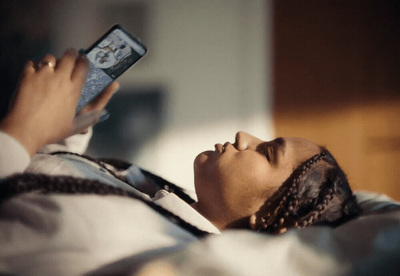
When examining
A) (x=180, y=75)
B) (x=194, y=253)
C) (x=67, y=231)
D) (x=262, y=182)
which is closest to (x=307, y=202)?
(x=262, y=182)

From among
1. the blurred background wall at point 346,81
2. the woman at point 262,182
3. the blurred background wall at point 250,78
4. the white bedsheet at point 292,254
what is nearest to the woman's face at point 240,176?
the woman at point 262,182

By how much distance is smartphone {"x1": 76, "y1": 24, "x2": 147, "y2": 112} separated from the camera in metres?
0.70

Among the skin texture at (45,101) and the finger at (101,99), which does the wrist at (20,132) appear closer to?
the skin texture at (45,101)

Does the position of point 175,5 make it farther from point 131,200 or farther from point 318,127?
point 131,200

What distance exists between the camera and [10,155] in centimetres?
51

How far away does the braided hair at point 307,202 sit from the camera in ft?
2.39

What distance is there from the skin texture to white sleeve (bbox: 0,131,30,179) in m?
0.01

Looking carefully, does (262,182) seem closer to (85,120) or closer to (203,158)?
(203,158)

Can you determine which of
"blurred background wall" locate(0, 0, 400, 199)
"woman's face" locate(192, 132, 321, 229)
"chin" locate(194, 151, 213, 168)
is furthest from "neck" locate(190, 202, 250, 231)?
"blurred background wall" locate(0, 0, 400, 199)

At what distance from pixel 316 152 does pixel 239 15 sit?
115 centimetres

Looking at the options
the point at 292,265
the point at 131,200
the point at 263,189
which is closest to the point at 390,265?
the point at 292,265

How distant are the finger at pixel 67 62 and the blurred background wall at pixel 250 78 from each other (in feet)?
3.42

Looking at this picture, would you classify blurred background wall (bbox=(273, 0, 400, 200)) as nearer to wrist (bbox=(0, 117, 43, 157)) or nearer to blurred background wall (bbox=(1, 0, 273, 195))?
blurred background wall (bbox=(1, 0, 273, 195))

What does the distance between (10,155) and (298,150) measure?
0.57m
